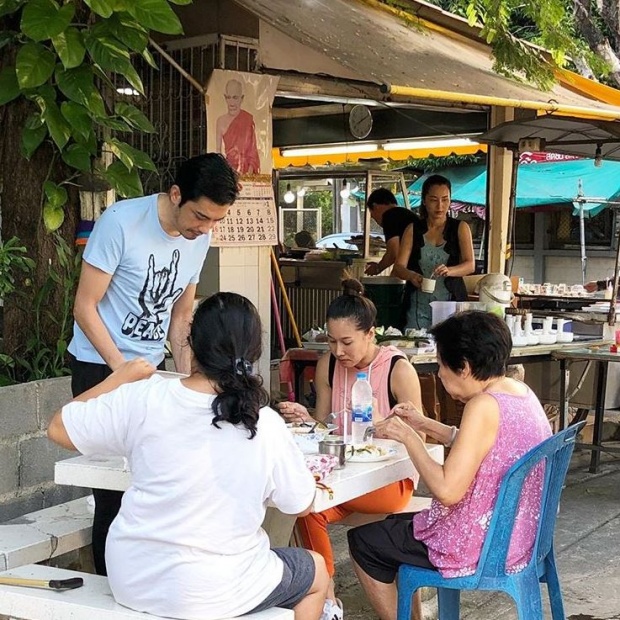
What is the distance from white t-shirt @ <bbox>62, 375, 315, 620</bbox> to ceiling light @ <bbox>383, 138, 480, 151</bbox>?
8103 millimetres

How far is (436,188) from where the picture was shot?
688 centimetres

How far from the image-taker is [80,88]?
4297 millimetres

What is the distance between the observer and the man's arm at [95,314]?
358cm

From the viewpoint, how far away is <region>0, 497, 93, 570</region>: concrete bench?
3.46 metres

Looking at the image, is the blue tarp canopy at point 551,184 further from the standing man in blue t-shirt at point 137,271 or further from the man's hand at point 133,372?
the man's hand at point 133,372

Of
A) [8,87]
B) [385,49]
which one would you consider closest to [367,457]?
[8,87]

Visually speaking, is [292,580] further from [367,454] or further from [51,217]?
[51,217]

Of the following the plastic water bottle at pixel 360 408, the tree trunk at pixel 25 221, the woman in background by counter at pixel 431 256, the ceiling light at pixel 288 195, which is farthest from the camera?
the ceiling light at pixel 288 195

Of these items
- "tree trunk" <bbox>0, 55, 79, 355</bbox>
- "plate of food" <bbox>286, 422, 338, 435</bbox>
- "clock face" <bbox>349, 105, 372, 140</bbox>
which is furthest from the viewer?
"clock face" <bbox>349, 105, 372, 140</bbox>

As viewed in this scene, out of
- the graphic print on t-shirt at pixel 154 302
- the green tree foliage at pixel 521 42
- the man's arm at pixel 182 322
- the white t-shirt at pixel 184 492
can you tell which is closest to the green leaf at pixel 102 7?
the graphic print on t-shirt at pixel 154 302

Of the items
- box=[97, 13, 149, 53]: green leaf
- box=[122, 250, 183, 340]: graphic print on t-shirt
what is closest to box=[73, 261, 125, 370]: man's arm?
box=[122, 250, 183, 340]: graphic print on t-shirt

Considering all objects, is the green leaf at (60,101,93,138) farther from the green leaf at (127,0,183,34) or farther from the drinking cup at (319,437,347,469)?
the drinking cup at (319,437,347,469)

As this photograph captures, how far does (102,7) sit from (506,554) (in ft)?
8.46

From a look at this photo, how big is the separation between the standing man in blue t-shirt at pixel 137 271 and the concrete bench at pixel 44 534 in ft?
0.32
